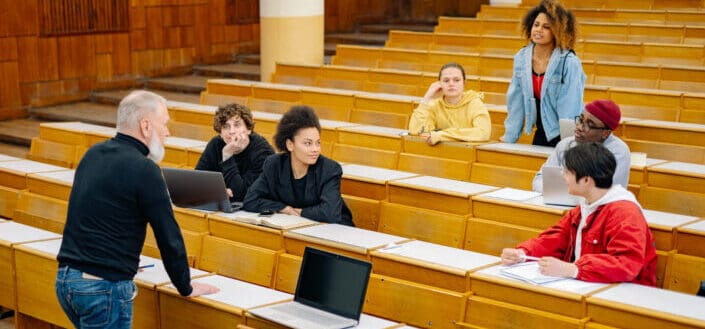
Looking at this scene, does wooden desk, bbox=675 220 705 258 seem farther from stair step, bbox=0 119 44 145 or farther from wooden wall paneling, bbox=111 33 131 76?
wooden wall paneling, bbox=111 33 131 76

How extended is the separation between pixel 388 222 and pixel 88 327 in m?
1.24

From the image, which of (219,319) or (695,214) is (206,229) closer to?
(219,319)

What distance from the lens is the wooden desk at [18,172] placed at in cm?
357

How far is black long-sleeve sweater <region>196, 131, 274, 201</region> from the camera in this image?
307 centimetres

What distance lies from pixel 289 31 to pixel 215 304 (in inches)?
139

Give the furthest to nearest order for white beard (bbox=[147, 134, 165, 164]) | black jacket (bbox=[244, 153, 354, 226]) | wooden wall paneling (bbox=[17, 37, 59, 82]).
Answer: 1. wooden wall paneling (bbox=[17, 37, 59, 82])
2. black jacket (bbox=[244, 153, 354, 226])
3. white beard (bbox=[147, 134, 165, 164])

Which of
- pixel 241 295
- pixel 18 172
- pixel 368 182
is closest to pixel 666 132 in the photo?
pixel 368 182

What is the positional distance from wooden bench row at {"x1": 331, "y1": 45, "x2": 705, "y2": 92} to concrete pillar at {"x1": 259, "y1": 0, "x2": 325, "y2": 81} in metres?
0.19

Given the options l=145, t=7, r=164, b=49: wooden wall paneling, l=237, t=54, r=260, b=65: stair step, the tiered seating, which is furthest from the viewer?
l=237, t=54, r=260, b=65: stair step

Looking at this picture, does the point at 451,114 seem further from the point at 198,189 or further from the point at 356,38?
the point at 356,38

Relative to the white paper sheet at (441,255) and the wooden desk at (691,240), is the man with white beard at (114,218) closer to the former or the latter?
the white paper sheet at (441,255)

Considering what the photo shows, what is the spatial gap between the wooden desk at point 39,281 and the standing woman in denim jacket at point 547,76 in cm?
174

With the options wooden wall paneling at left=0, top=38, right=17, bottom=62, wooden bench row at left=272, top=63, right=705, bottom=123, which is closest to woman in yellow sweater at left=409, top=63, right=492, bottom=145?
wooden bench row at left=272, top=63, right=705, bottom=123

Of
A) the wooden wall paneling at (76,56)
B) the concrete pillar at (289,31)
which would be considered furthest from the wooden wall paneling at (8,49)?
the concrete pillar at (289,31)
